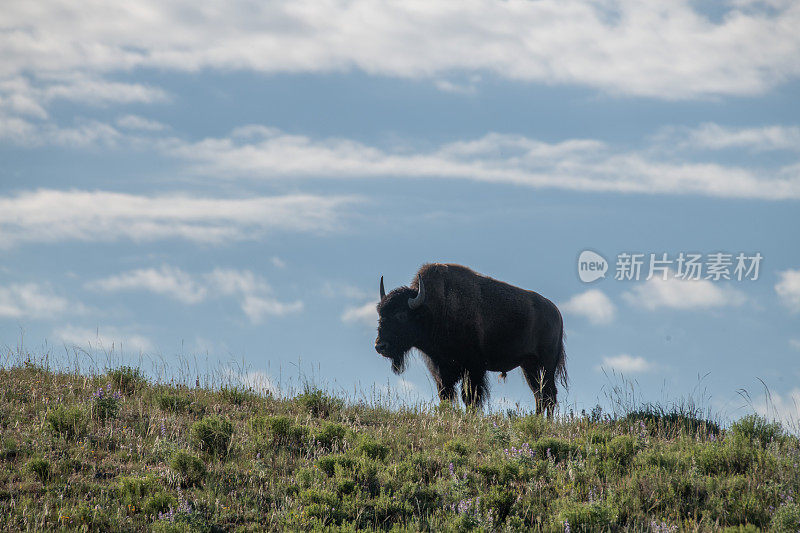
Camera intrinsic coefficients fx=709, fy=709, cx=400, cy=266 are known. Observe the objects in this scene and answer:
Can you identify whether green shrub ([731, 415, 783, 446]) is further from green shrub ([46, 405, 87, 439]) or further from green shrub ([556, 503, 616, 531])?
green shrub ([46, 405, 87, 439])

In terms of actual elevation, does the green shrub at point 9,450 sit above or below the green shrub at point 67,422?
below

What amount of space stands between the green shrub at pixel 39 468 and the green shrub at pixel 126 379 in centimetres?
291

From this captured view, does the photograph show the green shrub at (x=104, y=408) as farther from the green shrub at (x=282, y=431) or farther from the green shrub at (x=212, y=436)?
the green shrub at (x=282, y=431)

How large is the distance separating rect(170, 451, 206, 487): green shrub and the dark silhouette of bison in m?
6.66

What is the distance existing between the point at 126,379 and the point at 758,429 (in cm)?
869

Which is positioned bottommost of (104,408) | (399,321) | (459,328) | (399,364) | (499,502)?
(499,502)

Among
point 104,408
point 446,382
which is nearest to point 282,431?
point 104,408

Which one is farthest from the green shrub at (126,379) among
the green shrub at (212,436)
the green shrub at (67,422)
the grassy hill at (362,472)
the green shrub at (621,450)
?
the green shrub at (621,450)

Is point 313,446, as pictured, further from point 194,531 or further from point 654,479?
point 654,479

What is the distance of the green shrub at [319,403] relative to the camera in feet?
32.5

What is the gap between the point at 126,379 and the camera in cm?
1050

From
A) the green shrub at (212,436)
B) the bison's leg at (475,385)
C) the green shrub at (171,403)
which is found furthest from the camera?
the bison's leg at (475,385)

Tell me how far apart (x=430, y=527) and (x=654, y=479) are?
2.51 meters

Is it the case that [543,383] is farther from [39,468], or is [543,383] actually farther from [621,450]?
[39,468]
